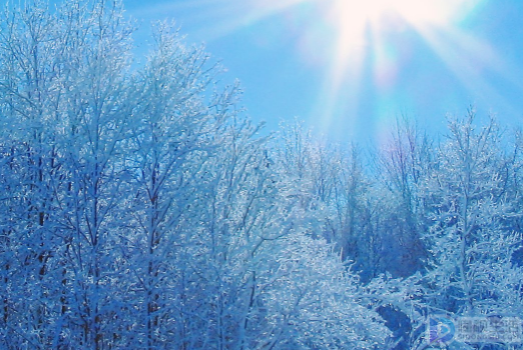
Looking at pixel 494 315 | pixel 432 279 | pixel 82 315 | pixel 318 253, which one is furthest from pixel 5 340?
pixel 432 279

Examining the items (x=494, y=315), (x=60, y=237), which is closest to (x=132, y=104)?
(x=60, y=237)

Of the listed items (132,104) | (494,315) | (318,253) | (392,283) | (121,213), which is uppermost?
(132,104)

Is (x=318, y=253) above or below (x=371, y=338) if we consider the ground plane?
above

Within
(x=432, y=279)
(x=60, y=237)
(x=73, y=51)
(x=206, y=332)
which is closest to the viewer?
(x=206, y=332)

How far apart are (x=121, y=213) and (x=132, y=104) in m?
1.55

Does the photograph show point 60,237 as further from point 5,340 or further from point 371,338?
point 371,338

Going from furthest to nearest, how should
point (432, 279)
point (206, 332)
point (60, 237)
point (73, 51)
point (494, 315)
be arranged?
1. point (432, 279)
2. point (494, 315)
3. point (73, 51)
4. point (60, 237)
5. point (206, 332)

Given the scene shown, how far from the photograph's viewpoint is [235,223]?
6566 mm

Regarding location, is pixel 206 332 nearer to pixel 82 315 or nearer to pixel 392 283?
pixel 82 315

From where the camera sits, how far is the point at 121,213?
21.9 ft

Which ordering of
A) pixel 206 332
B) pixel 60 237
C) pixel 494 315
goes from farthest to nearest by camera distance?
pixel 494 315 → pixel 60 237 → pixel 206 332

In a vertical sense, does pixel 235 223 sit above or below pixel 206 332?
above

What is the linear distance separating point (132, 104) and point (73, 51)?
2238 mm

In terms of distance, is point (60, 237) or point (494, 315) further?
point (494, 315)
